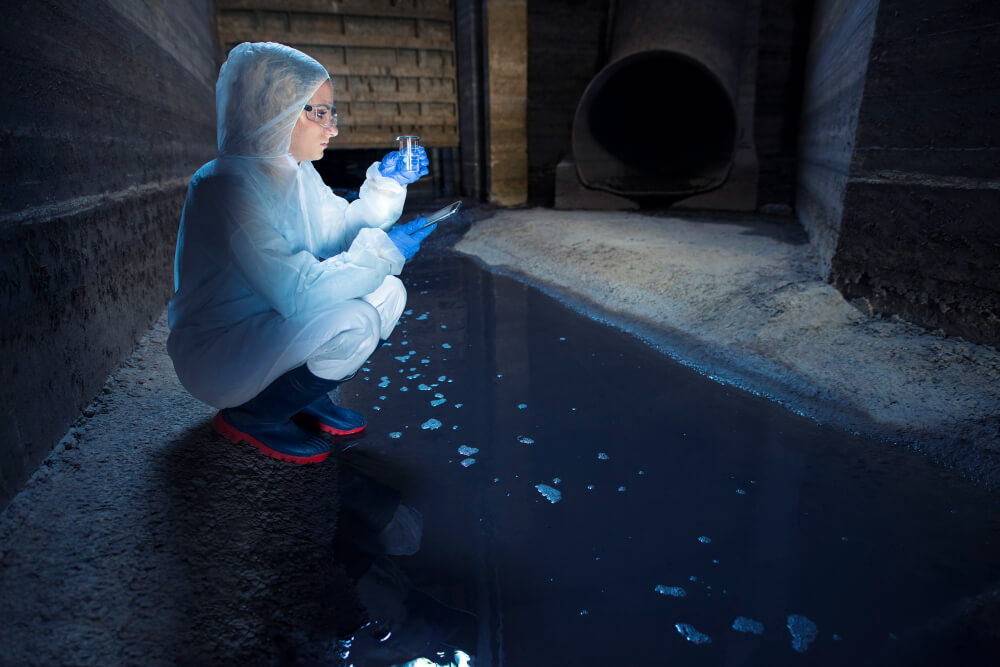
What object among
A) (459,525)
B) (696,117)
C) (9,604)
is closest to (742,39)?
(696,117)

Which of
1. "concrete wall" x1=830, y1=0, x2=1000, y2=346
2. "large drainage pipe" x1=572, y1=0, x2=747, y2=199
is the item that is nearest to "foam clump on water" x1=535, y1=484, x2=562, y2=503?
"concrete wall" x1=830, y1=0, x2=1000, y2=346

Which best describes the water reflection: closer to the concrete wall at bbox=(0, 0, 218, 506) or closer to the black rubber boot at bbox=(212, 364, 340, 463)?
the black rubber boot at bbox=(212, 364, 340, 463)

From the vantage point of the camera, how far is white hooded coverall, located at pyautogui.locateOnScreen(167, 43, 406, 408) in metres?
1.38

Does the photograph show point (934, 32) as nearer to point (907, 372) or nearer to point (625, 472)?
point (907, 372)

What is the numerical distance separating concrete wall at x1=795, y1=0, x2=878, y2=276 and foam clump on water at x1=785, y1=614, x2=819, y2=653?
226 cm

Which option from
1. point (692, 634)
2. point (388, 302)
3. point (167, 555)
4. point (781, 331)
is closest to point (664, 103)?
point (781, 331)

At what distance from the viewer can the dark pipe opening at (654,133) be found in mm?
6379

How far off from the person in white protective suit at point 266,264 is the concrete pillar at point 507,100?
5.76 m

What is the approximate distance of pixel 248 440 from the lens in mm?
1646

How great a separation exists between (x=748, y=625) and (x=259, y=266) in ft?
4.38

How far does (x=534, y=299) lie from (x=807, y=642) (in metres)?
2.63

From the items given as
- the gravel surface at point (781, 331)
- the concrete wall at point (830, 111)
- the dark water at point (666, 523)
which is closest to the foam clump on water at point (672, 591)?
the dark water at point (666, 523)

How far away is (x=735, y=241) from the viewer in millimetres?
4129

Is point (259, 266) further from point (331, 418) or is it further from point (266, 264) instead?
point (331, 418)
